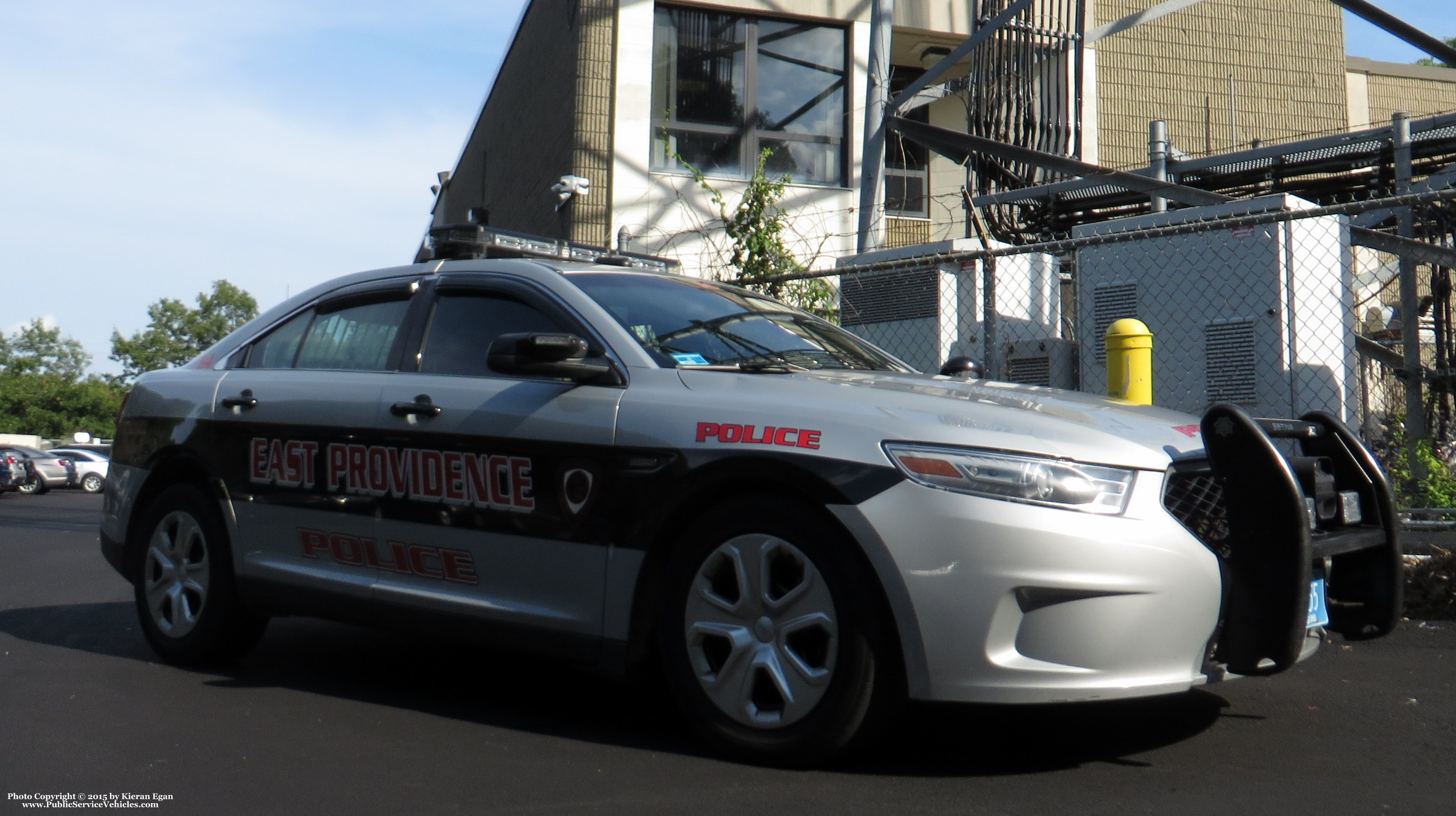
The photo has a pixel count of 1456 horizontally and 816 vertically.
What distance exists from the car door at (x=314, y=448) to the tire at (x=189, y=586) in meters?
0.16

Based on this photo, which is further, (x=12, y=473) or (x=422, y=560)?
(x=12, y=473)

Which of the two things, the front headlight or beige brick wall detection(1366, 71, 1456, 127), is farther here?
beige brick wall detection(1366, 71, 1456, 127)

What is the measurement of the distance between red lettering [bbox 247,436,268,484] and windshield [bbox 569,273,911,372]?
1446 mm

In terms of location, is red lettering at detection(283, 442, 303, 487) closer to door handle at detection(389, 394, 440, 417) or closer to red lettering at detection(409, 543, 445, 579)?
door handle at detection(389, 394, 440, 417)

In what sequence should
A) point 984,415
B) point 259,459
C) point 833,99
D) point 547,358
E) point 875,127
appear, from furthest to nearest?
point 833,99 → point 875,127 → point 259,459 → point 547,358 → point 984,415

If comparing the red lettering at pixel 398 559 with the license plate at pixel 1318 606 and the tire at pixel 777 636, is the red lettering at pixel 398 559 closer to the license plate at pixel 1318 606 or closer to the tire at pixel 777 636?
the tire at pixel 777 636

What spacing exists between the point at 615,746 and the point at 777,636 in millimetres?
696

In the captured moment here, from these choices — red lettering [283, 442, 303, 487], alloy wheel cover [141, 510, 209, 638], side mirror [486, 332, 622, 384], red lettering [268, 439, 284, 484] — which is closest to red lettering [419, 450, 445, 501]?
side mirror [486, 332, 622, 384]

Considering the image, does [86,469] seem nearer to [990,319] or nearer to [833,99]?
[833,99]

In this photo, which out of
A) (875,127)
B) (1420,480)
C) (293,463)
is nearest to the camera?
(293,463)

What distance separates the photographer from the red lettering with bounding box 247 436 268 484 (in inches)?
199

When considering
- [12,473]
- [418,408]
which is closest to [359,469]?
[418,408]

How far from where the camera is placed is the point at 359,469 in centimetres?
470

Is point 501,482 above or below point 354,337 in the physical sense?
below
